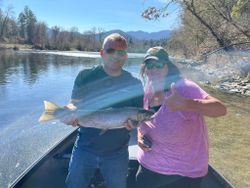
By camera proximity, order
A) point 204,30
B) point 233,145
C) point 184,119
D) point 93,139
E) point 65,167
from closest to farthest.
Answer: point 184,119 → point 93,139 → point 65,167 → point 233,145 → point 204,30

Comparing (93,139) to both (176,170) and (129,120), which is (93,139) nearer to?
(129,120)

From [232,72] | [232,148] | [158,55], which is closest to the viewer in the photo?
[158,55]

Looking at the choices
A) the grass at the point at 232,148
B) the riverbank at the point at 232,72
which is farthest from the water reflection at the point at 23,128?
the riverbank at the point at 232,72

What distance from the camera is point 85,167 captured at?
334 cm

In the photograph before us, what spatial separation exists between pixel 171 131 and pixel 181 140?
10 centimetres

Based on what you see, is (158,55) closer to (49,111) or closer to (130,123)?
(130,123)

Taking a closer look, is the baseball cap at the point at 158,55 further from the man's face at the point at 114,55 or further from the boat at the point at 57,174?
the boat at the point at 57,174

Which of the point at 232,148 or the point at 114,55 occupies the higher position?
the point at 114,55

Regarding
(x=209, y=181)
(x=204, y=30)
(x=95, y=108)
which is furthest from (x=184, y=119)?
(x=204, y=30)

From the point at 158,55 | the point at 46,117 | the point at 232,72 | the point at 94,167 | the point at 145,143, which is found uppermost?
the point at 158,55

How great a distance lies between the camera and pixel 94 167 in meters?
3.36

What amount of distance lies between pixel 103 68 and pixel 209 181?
2.01 m

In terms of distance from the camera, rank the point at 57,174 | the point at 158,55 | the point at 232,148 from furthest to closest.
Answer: the point at 232,148 → the point at 57,174 → the point at 158,55

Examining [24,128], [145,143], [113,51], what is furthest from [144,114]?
[24,128]
